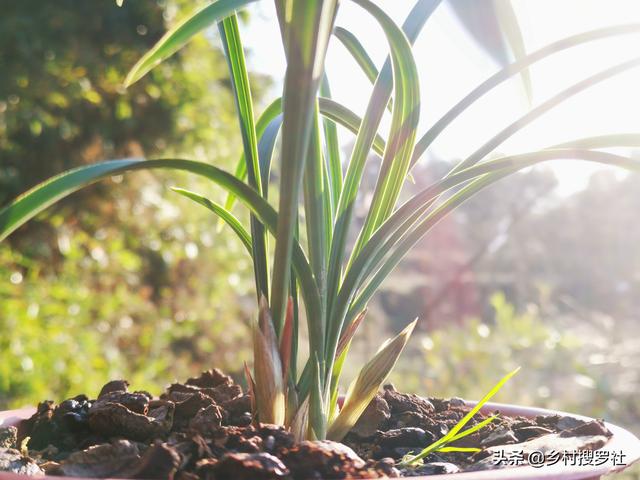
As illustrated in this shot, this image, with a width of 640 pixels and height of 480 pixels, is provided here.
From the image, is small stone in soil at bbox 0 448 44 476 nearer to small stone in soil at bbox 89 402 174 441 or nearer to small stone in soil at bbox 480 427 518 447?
small stone in soil at bbox 89 402 174 441

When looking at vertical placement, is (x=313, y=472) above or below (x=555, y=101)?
below

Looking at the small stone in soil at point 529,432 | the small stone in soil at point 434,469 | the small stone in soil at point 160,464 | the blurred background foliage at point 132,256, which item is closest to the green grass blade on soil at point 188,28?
the small stone in soil at point 160,464

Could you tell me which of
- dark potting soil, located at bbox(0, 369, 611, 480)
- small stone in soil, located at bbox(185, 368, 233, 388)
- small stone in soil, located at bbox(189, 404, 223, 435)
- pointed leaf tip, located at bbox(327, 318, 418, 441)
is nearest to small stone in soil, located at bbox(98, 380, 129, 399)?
dark potting soil, located at bbox(0, 369, 611, 480)

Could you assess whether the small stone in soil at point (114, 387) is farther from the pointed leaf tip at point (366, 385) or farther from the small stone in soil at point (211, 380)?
the pointed leaf tip at point (366, 385)

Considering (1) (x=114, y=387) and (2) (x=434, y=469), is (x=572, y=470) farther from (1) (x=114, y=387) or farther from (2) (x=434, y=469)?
(1) (x=114, y=387)

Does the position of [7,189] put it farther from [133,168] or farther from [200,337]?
[133,168]

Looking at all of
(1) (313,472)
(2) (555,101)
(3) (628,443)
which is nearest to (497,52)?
(2) (555,101)
